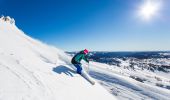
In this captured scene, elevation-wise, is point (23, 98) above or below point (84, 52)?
below

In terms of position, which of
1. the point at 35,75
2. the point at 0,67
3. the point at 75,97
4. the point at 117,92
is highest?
the point at 0,67

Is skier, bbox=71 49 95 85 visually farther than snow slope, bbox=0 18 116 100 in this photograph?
Yes

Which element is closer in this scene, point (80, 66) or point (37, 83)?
point (37, 83)

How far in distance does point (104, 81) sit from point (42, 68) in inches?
288

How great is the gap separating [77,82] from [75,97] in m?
1.88

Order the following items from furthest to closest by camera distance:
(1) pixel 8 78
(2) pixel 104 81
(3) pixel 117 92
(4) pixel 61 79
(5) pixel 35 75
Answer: (2) pixel 104 81 < (3) pixel 117 92 < (4) pixel 61 79 < (5) pixel 35 75 < (1) pixel 8 78

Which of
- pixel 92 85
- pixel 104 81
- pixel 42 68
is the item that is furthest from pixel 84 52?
pixel 104 81

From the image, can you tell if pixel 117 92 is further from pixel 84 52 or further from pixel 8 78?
pixel 8 78

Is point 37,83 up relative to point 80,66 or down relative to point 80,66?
down

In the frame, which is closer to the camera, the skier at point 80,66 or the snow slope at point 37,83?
the snow slope at point 37,83

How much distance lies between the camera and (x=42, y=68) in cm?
1045

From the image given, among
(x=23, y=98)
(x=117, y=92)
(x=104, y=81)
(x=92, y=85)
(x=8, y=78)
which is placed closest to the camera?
(x=23, y=98)

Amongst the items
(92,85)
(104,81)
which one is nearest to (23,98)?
(92,85)

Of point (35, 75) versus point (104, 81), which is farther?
point (104, 81)
